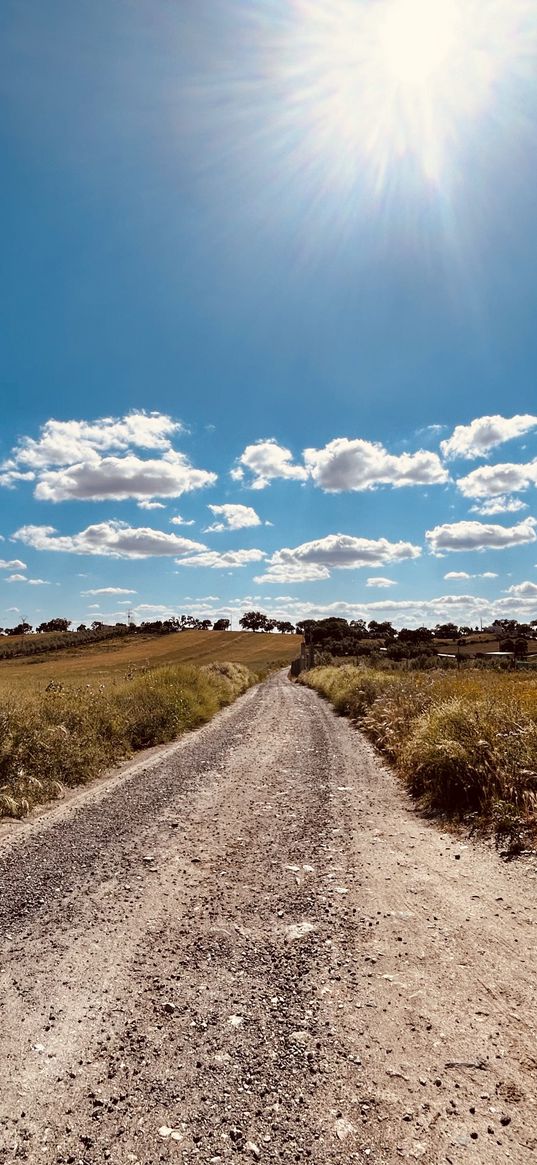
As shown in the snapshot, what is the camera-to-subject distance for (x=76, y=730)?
11766 millimetres

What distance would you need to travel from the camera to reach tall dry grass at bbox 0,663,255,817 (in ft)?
29.7

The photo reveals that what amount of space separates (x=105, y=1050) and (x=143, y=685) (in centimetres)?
1508

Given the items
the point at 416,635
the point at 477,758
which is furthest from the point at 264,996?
the point at 416,635

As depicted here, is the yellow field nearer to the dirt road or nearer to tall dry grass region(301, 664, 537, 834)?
tall dry grass region(301, 664, 537, 834)

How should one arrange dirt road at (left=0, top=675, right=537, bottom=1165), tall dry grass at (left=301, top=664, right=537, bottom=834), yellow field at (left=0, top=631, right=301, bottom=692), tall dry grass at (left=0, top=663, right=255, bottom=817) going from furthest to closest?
yellow field at (left=0, top=631, right=301, bottom=692)
tall dry grass at (left=0, top=663, right=255, bottom=817)
tall dry grass at (left=301, top=664, right=537, bottom=834)
dirt road at (left=0, top=675, right=537, bottom=1165)

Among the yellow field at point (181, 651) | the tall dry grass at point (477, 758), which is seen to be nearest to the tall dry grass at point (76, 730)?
the tall dry grass at point (477, 758)

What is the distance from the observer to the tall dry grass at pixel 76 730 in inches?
357

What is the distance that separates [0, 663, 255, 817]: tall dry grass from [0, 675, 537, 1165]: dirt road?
215 cm

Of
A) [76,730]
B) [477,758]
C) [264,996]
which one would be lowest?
[264,996]

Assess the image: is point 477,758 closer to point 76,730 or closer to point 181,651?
point 76,730

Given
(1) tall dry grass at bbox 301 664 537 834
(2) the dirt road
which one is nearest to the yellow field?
(1) tall dry grass at bbox 301 664 537 834

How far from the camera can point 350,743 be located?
1391 cm

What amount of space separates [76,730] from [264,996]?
934 cm

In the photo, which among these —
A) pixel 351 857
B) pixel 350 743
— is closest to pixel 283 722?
pixel 350 743
